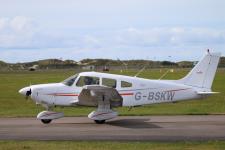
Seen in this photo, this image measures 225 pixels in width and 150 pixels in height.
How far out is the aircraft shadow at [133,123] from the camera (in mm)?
17513

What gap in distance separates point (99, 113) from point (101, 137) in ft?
13.3

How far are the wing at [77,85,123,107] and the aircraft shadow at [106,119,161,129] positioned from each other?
740mm

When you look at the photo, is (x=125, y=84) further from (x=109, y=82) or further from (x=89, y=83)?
(x=89, y=83)

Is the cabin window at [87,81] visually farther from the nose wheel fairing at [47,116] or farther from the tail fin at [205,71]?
the tail fin at [205,71]

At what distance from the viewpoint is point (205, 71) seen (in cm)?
2012

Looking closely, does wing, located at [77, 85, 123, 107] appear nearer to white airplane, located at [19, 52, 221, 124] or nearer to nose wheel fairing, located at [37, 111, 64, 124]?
white airplane, located at [19, 52, 221, 124]

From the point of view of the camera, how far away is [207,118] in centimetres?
1973

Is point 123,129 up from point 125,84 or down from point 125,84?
down

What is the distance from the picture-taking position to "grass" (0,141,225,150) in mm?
12203

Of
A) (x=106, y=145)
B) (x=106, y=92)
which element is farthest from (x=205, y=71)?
(x=106, y=145)

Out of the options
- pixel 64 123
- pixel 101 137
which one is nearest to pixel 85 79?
pixel 64 123

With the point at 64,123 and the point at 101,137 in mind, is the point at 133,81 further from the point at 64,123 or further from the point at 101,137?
the point at 101,137

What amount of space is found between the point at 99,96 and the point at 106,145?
6259 millimetres

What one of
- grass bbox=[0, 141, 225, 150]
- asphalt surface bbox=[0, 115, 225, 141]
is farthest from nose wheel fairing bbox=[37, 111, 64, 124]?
grass bbox=[0, 141, 225, 150]
